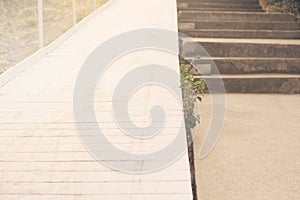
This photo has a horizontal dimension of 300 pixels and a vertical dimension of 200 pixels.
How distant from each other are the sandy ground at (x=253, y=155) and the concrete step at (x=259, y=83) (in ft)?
1.33

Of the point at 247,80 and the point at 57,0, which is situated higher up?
the point at 57,0

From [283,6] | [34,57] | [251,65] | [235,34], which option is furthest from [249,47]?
[34,57]

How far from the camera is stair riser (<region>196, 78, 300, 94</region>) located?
5.86 meters

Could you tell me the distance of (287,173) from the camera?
138 inches

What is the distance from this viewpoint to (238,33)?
23.7ft

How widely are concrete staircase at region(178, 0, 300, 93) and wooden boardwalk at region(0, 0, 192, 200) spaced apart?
1489 mm

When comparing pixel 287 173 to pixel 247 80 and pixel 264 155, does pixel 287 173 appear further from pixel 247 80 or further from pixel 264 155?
pixel 247 80

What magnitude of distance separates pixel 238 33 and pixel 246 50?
2.45ft

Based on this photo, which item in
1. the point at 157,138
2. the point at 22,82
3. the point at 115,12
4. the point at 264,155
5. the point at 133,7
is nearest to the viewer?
the point at 157,138

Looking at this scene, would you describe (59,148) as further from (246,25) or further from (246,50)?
(246,25)

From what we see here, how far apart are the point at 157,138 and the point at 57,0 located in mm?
3863

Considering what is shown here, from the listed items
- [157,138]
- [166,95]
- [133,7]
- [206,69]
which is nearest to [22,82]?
[166,95]

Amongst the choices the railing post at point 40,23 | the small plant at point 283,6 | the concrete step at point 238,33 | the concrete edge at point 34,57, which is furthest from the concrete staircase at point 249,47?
the railing post at point 40,23

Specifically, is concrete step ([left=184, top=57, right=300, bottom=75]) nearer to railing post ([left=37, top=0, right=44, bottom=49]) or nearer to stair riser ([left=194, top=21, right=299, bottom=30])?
stair riser ([left=194, top=21, right=299, bottom=30])
